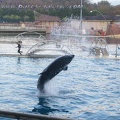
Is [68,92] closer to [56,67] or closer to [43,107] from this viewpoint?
[43,107]

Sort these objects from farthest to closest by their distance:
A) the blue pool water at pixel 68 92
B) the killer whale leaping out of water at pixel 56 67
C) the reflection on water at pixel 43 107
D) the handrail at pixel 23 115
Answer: the blue pool water at pixel 68 92
the reflection on water at pixel 43 107
the killer whale leaping out of water at pixel 56 67
the handrail at pixel 23 115

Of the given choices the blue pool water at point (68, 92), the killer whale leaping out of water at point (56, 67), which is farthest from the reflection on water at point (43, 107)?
the killer whale leaping out of water at point (56, 67)

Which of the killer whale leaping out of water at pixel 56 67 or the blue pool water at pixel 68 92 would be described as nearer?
the killer whale leaping out of water at pixel 56 67

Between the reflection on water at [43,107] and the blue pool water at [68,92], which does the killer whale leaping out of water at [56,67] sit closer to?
the reflection on water at [43,107]

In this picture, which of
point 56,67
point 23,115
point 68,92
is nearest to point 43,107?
point 56,67

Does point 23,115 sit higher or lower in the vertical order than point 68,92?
higher

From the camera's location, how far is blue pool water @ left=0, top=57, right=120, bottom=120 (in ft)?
43.8

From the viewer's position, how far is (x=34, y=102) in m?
14.5

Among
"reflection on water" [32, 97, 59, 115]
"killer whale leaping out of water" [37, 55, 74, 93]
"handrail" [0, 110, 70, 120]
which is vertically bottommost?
"reflection on water" [32, 97, 59, 115]

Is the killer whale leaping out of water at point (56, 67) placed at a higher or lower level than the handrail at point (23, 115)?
higher

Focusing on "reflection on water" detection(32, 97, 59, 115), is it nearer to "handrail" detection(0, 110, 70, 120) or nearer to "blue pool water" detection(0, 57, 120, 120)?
"blue pool water" detection(0, 57, 120, 120)

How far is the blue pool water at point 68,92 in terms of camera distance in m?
13.3

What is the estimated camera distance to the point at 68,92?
671 inches

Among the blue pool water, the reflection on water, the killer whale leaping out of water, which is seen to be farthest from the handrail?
the reflection on water
